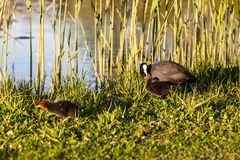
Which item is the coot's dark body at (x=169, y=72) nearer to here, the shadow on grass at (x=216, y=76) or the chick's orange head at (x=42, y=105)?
the shadow on grass at (x=216, y=76)

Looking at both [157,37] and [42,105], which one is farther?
[157,37]

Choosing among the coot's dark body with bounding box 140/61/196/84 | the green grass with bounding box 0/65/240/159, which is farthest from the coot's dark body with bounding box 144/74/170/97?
the coot's dark body with bounding box 140/61/196/84

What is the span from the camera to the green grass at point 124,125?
16.1ft

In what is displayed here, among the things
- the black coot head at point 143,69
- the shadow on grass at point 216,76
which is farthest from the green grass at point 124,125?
the shadow on grass at point 216,76

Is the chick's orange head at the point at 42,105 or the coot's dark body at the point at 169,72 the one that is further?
the coot's dark body at the point at 169,72

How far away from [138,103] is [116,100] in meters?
0.24

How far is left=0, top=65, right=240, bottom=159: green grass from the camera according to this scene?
4.90 m

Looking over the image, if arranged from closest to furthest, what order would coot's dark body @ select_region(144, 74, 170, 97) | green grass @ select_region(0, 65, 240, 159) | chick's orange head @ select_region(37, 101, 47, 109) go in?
green grass @ select_region(0, 65, 240, 159)
chick's orange head @ select_region(37, 101, 47, 109)
coot's dark body @ select_region(144, 74, 170, 97)

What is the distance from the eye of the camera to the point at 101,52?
6.94 metres

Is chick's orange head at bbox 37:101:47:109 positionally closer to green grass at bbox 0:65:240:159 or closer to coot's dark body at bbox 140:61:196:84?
green grass at bbox 0:65:240:159

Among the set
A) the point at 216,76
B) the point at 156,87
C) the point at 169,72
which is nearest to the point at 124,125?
the point at 156,87

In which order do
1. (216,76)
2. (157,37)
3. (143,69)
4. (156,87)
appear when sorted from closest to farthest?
(156,87)
(143,69)
(157,37)
(216,76)

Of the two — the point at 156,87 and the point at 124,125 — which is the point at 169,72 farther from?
the point at 124,125

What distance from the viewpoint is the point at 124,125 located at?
5574 mm
